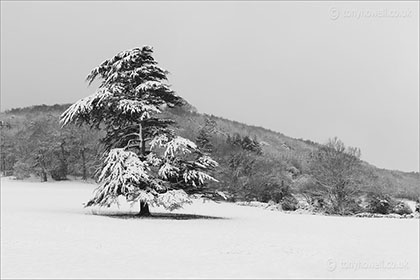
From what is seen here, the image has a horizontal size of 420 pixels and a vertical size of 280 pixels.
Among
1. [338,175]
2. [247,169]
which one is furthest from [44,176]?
[338,175]

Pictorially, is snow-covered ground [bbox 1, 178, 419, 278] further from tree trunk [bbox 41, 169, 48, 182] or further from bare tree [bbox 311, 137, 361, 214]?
tree trunk [bbox 41, 169, 48, 182]

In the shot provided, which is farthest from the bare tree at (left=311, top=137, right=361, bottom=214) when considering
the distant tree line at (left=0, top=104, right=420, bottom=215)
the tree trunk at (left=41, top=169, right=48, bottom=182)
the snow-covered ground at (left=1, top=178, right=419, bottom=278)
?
the tree trunk at (left=41, top=169, right=48, bottom=182)

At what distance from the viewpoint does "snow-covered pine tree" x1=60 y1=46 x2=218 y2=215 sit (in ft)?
64.4

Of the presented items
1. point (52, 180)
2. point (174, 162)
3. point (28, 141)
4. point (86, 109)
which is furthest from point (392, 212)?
point (28, 141)

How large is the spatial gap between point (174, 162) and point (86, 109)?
17.7 ft

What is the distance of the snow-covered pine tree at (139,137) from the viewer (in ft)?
64.4

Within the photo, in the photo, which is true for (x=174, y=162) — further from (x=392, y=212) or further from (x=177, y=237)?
(x=392, y=212)

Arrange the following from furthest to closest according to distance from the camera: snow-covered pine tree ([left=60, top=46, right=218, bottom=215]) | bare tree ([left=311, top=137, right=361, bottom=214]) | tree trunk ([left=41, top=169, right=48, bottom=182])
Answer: tree trunk ([left=41, top=169, right=48, bottom=182]), bare tree ([left=311, top=137, right=361, bottom=214]), snow-covered pine tree ([left=60, top=46, right=218, bottom=215])

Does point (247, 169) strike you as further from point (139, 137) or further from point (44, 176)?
point (139, 137)

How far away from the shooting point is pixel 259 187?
6359 cm

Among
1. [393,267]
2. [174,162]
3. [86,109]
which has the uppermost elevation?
[86,109]

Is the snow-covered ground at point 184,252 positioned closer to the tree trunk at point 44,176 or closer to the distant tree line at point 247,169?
the distant tree line at point 247,169

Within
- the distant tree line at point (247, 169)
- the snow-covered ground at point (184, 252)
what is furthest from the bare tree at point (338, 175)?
the snow-covered ground at point (184, 252)

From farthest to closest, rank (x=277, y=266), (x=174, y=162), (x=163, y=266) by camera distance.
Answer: (x=174, y=162), (x=277, y=266), (x=163, y=266)
